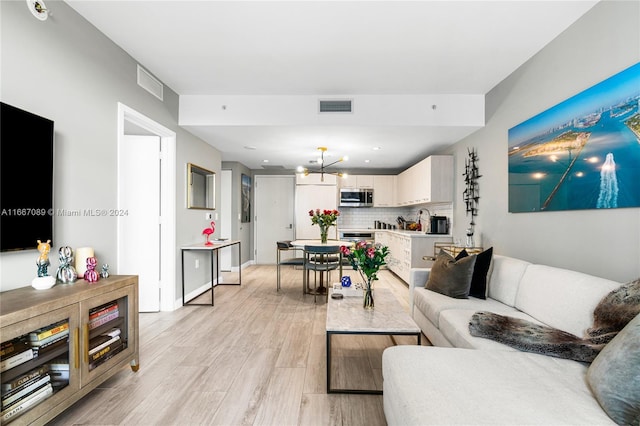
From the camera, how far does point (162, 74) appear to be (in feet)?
10.7

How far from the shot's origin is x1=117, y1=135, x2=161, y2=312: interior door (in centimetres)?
→ 362

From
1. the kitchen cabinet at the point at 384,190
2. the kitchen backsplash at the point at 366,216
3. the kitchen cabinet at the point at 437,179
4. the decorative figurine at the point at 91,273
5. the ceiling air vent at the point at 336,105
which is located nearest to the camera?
the decorative figurine at the point at 91,273

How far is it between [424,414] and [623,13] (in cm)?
274

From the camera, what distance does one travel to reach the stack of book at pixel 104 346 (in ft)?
6.16

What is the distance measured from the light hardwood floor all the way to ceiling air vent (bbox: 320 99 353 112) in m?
2.59

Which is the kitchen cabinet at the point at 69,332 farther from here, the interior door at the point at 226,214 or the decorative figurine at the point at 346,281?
the interior door at the point at 226,214

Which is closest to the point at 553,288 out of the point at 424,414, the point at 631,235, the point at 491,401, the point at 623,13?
the point at 631,235

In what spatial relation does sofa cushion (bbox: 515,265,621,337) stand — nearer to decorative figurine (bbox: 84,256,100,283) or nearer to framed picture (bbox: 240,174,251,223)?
decorative figurine (bbox: 84,256,100,283)

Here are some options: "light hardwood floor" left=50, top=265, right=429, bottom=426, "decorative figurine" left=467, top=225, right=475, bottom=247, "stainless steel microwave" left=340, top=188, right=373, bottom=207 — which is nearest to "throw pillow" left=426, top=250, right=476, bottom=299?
"light hardwood floor" left=50, top=265, right=429, bottom=426

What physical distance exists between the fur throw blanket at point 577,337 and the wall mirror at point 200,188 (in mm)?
3731

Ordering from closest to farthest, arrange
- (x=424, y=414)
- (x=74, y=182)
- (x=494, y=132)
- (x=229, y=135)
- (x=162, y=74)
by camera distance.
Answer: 1. (x=424, y=414)
2. (x=74, y=182)
3. (x=162, y=74)
4. (x=494, y=132)
5. (x=229, y=135)

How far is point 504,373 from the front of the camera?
4.52 ft

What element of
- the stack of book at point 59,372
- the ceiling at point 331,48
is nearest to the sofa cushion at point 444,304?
the ceiling at point 331,48

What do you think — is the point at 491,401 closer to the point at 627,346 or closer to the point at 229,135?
the point at 627,346
